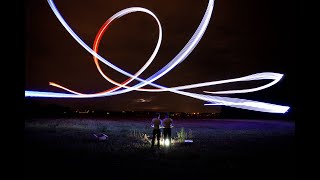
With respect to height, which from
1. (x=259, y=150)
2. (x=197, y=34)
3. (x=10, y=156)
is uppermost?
(x=197, y=34)

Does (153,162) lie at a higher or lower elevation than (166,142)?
lower

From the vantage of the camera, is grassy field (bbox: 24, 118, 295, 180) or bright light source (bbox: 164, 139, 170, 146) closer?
grassy field (bbox: 24, 118, 295, 180)

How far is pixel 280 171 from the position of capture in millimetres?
9797

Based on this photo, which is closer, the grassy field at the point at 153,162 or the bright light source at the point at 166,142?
the grassy field at the point at 153,162

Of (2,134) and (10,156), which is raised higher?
(2,134)

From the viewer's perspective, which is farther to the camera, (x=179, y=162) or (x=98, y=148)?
(x=98, y=148)

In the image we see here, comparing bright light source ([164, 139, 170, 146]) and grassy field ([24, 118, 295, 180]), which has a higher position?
→ bright light source ([164, 139, 170, 146])

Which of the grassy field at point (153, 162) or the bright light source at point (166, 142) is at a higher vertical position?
the bright light source at point (166, 142)

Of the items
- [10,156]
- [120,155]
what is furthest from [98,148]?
[10,156]

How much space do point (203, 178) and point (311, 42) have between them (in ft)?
15.6

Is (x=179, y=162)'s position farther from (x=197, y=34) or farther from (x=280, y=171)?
(x=197, y=34)

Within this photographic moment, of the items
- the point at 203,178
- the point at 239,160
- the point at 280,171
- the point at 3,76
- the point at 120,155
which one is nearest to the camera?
the point at 3,76

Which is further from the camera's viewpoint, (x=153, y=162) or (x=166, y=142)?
(x=166, y=142)

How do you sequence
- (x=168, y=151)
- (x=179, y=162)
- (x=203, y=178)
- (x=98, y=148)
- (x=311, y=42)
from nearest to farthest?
(x=311, y=42), (x=203, y=178), (x=179, y=162), (x=168, y=151), (x=98, y=148)
